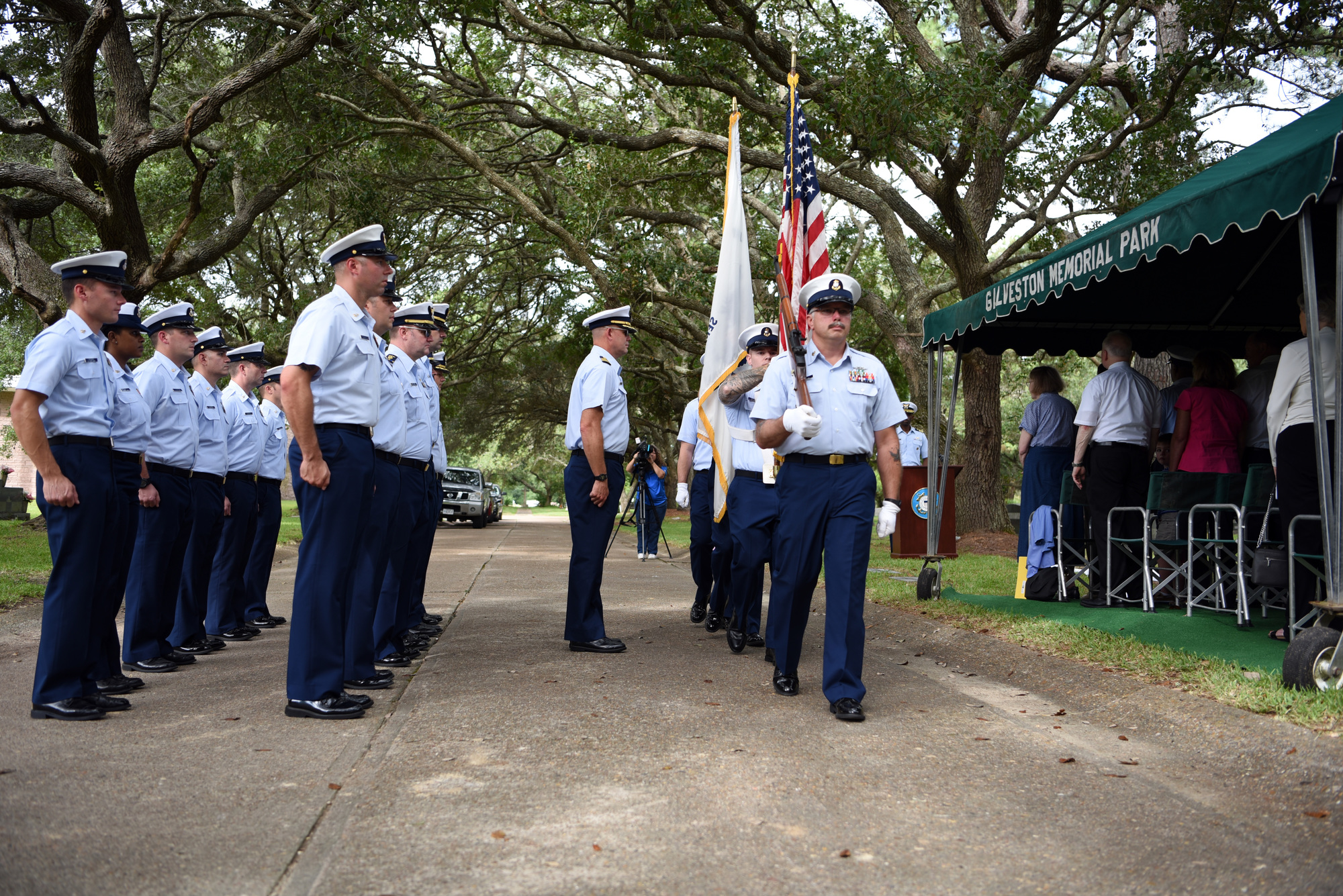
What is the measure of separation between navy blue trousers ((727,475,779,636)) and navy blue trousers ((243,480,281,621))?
3.92 metres

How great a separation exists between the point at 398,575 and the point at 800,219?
11.9ft

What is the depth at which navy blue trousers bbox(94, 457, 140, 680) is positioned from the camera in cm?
573

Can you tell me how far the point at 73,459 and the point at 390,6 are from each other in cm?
1125

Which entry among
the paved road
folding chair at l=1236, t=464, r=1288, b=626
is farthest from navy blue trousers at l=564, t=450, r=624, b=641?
folding chair at l=1236, t=464, r=1288, b=626

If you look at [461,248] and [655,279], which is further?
[461,248]

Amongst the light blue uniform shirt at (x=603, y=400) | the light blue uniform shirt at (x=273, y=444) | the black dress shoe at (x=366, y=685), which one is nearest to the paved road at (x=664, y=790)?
the black dress shoe at (x=366, y=685)

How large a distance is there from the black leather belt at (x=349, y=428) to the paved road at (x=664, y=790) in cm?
138

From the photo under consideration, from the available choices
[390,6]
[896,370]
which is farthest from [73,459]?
[896,370]

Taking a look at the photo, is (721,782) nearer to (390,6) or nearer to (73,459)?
(73,459)

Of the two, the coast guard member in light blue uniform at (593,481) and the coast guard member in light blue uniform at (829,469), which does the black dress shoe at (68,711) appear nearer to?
the coast guard member in light blue uniform at (593,481)

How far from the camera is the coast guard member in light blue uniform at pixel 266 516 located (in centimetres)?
910

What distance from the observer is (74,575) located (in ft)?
17.3

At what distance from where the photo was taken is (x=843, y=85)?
1320 cm

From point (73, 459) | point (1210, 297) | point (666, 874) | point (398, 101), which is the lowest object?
point (666, 874)
